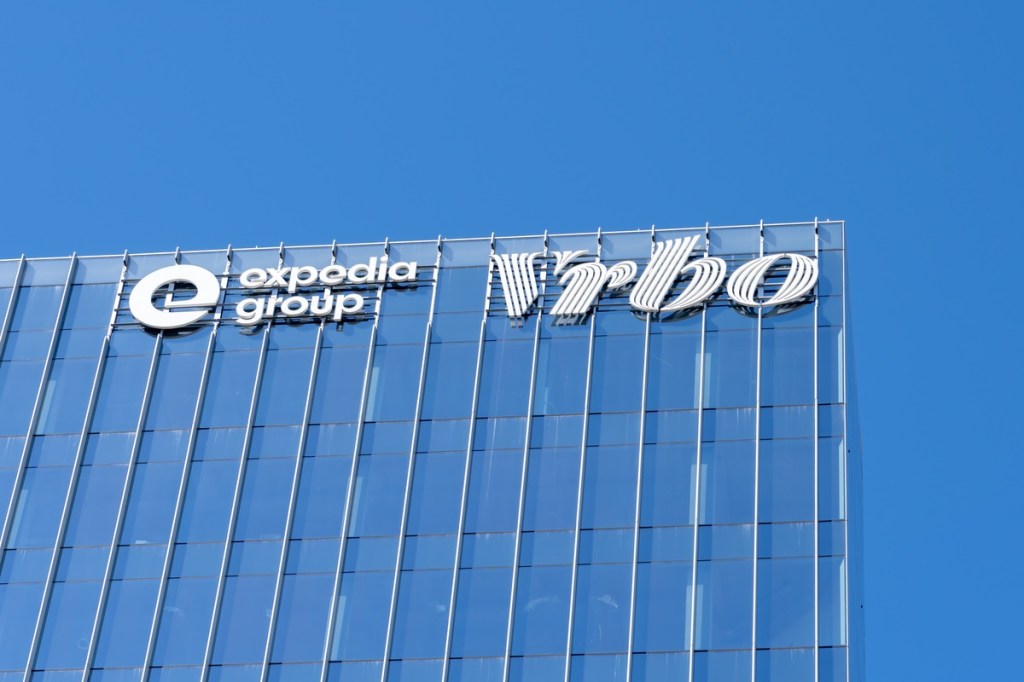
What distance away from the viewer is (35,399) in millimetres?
91375

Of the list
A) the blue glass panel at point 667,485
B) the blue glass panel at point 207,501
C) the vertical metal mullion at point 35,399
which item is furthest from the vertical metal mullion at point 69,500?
the blue glass panel at point 667,485

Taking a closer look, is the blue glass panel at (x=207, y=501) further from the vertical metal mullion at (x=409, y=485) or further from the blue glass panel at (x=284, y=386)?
the vertical metal mullion at (x=409, y=485)

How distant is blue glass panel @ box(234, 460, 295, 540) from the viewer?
85750mm

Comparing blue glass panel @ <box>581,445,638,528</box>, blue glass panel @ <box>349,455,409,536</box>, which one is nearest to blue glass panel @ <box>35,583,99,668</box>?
blue glass panel @ <box>349,455,409,536</box>

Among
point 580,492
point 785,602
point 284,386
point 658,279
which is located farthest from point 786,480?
point 284,386

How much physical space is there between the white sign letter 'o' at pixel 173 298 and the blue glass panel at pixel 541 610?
1841cm

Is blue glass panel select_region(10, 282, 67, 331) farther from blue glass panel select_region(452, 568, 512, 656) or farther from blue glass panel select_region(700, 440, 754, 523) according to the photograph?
blue glass panel select_region(700, 440, 754, 523)

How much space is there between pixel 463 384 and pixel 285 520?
8.43m

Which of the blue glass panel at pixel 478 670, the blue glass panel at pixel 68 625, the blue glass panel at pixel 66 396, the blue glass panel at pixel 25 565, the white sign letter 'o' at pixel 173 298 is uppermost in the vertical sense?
the white sign letter 'o' at pixel 173 298

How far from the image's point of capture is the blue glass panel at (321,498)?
85.3 metres

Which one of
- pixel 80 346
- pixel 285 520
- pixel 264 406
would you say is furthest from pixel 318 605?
pixel 80 346

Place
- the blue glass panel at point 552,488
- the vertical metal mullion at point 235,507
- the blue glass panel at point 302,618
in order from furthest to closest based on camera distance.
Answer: the blue glass panel at point 552,488, the vertical metal mullion at point 235,507, the blue glass panel at point 302,618

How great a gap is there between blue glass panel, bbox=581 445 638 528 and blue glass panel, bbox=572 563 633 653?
190 cm

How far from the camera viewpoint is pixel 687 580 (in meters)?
81.2
